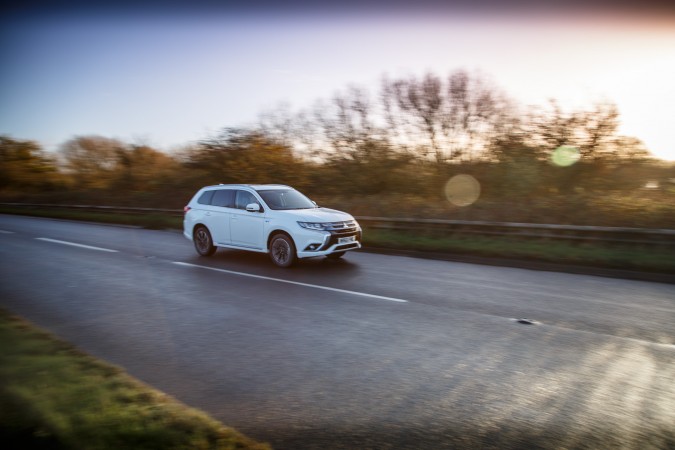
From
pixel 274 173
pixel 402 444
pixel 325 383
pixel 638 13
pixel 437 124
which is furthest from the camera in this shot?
pixel 274 173

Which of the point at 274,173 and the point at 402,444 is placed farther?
the point at 274,173

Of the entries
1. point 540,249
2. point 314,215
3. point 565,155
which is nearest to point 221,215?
point 314,215

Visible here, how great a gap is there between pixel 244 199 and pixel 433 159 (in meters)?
12.7

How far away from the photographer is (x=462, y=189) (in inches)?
806

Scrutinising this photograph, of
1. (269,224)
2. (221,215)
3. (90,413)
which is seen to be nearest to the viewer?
(90,413)

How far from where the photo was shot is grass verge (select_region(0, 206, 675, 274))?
10.5m

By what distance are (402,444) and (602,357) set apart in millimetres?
2933

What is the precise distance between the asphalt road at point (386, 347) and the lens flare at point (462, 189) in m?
9.68

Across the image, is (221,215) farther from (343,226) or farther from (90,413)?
(90,413)

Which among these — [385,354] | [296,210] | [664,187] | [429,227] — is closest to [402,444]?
[385,354]

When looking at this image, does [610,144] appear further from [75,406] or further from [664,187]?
[75,406]

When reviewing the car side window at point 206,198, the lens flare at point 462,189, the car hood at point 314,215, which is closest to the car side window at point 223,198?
the car side window at point 206,198

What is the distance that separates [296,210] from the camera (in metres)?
11.0

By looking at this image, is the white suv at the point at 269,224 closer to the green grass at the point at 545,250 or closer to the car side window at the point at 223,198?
the car side window at the point at 223,198
